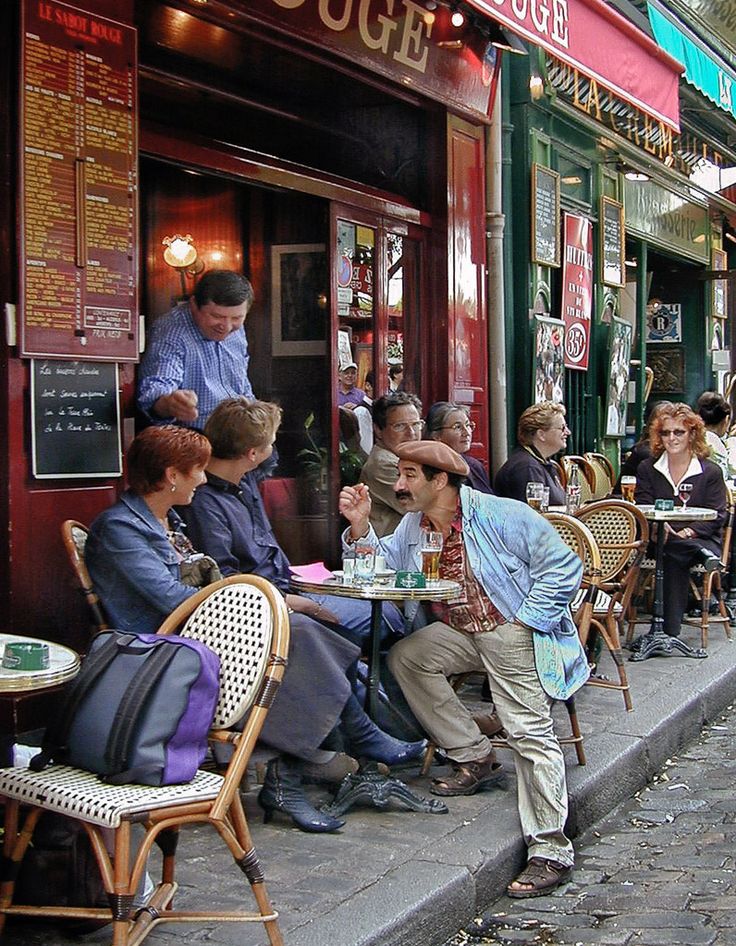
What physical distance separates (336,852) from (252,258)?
4228 millimetres

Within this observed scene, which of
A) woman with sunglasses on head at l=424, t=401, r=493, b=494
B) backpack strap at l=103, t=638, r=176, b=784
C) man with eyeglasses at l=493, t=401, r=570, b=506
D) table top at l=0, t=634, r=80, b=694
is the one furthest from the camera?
man with eyeglasses at l=493, t=401, r=570, b=506

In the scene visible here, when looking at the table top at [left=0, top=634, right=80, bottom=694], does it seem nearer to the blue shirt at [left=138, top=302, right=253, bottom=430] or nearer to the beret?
the beret

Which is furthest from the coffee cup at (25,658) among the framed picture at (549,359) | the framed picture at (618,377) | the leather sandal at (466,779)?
the framed picture at (618,377)

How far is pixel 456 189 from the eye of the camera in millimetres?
8516

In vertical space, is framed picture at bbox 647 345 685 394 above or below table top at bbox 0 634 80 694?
above

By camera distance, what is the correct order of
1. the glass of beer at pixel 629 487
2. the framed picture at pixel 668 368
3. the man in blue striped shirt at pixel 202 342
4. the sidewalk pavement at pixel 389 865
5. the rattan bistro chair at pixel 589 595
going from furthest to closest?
the framed picture at pixel 668 368
the glass of beer at pixel 629 487
the man in blue striped shirt at pixel 202 342
the rattan bistro chair at pixel 589 595
the sidewalk pavement at pixel 389 865

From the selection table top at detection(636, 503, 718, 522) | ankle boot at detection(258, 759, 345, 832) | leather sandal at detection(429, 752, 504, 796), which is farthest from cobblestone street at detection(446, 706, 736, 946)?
table top at detection(636, 503, 718, 522)

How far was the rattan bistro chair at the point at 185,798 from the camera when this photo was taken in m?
3.12

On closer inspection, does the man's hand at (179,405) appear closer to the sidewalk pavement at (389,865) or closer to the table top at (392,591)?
the table top at (392,591)

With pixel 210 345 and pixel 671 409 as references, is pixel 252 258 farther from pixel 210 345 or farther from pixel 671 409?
pixel 671 409

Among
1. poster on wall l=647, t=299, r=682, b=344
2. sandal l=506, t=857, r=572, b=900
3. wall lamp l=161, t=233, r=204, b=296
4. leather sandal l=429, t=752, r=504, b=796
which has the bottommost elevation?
sandal l=506, t=857, r=572, b=900

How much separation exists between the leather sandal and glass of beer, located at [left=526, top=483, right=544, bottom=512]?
2.35m

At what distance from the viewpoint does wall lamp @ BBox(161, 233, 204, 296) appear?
774 centimetres

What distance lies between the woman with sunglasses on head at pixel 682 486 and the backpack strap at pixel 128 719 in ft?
19.0
